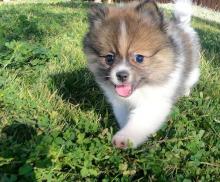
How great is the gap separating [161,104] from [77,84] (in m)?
1.22

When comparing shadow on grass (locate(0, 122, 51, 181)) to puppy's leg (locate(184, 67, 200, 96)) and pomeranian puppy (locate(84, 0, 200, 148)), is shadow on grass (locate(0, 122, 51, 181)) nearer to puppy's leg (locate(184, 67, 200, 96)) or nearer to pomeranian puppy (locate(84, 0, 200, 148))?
pomeranian puppy (locate(84, 0, 200, 148))

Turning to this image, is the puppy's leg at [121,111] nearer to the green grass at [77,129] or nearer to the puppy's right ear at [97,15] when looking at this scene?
the green grass at [77,129]

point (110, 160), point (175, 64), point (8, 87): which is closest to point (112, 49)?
point (175, 64)

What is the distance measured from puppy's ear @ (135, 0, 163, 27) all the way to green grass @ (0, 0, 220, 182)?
2.34 feet

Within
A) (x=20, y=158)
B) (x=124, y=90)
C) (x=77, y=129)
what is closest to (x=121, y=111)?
(x=124, y=90)

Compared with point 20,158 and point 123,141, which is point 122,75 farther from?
point 20,158

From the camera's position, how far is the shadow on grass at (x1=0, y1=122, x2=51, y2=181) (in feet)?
8.46

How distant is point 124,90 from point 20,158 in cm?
94

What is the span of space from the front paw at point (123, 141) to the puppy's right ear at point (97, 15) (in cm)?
→ 91

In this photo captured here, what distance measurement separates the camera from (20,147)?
280 centimetres

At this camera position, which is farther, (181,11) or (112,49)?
(181,11)

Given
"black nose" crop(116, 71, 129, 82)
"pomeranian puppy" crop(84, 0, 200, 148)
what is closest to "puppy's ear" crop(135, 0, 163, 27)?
"pomeranian puppy" crop(84, 0, 200, 148)

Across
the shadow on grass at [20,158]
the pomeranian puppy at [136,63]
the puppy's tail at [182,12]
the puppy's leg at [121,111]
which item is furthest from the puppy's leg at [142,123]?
the puppy's tail at [182,12]

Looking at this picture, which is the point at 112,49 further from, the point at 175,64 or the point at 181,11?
the point at 181,11
